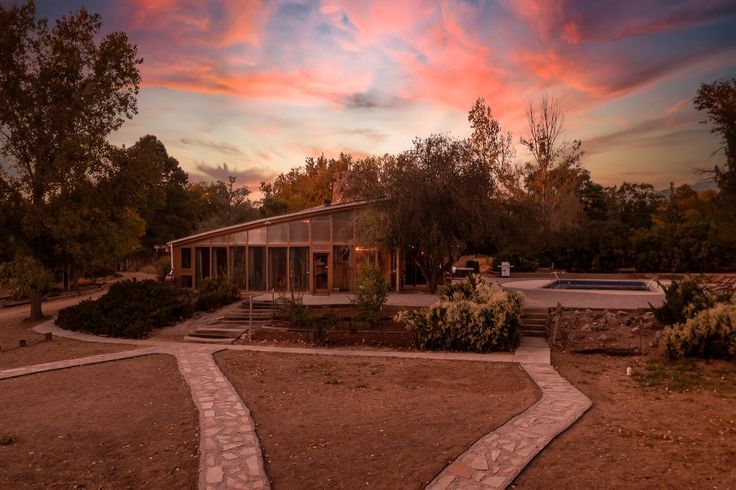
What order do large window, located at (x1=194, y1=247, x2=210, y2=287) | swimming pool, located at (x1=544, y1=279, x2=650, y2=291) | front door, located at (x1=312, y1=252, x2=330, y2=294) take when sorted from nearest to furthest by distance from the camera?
front door, located at (x1=312, y1=252, x2=330, y2=294), swimming pool, located at (x1=544, y1=279, x2=650, y2=291), large window, located at (x1=194, y1=247, x2=210, y2=287)

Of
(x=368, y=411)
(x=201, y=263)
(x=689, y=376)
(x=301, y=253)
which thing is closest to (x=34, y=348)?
(x=201, y=263)

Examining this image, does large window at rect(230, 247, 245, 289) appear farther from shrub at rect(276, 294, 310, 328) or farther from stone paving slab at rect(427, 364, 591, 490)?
stone paving slab at rect(427, 364, 591, 490)

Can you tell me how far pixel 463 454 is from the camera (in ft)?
18.4

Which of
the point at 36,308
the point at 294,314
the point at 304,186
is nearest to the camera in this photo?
the point at 294,314

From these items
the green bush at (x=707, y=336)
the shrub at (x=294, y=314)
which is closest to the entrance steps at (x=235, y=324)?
the shrub at (x=294, y=314)

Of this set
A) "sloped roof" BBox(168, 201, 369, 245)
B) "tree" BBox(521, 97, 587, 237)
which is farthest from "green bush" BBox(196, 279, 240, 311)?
"tree" BBox(521, 97, 587, 237)

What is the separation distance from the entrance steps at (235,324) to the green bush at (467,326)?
5138 millimetres

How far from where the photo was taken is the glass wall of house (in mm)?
20641

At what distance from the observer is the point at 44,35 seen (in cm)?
1689

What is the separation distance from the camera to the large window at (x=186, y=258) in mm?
22797

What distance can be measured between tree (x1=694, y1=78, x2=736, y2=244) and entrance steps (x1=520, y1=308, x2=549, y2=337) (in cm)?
1185

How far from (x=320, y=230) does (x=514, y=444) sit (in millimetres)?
15641

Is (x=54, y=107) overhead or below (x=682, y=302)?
overhead

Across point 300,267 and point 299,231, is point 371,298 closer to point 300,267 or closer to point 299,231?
point 300,267
